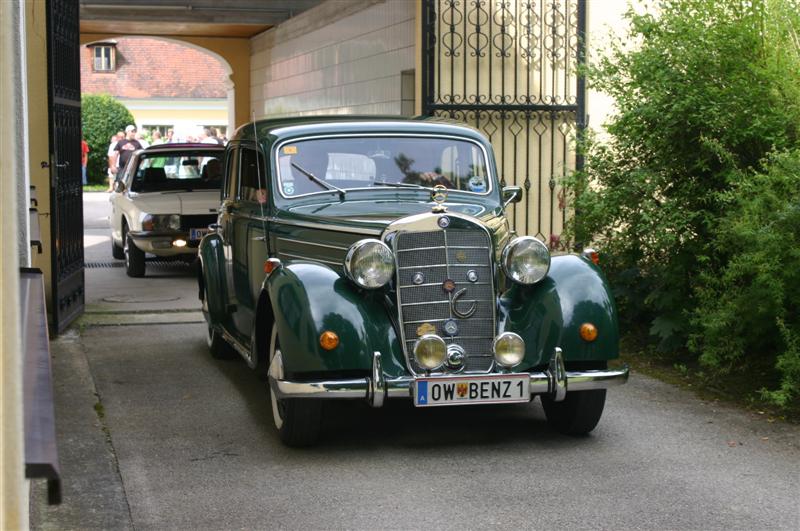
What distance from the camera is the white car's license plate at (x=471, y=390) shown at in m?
5.60

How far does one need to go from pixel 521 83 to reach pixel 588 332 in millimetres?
6136

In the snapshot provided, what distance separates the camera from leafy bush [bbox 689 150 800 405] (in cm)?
677

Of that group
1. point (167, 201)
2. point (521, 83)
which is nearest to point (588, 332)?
point (521, 83)

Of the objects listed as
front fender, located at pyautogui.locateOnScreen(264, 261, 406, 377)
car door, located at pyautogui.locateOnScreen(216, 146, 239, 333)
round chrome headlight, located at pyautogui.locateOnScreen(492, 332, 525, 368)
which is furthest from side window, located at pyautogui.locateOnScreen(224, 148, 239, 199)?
round chrome headlight, located at pyautogui.locateOnScreen(492, 332, 525, 368)

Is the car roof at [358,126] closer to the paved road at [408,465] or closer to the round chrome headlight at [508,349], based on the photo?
the paved road at [408,465]

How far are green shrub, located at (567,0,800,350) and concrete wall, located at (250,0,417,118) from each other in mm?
4991

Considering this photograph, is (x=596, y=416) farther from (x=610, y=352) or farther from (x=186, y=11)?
(x=186, y=11)

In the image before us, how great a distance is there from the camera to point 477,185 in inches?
285

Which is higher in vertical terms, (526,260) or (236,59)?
(236,59)

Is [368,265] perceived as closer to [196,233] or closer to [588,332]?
[588,332]

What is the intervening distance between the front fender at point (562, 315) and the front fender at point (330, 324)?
676mm

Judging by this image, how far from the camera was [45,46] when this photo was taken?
9.29m

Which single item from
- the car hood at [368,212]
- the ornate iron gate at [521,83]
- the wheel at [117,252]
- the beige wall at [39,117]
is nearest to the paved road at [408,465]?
the car hood at [368,212]

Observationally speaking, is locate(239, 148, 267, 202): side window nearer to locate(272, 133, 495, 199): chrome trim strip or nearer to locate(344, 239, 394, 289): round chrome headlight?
locate(272, 133, 495, 199): chrome trim strip
